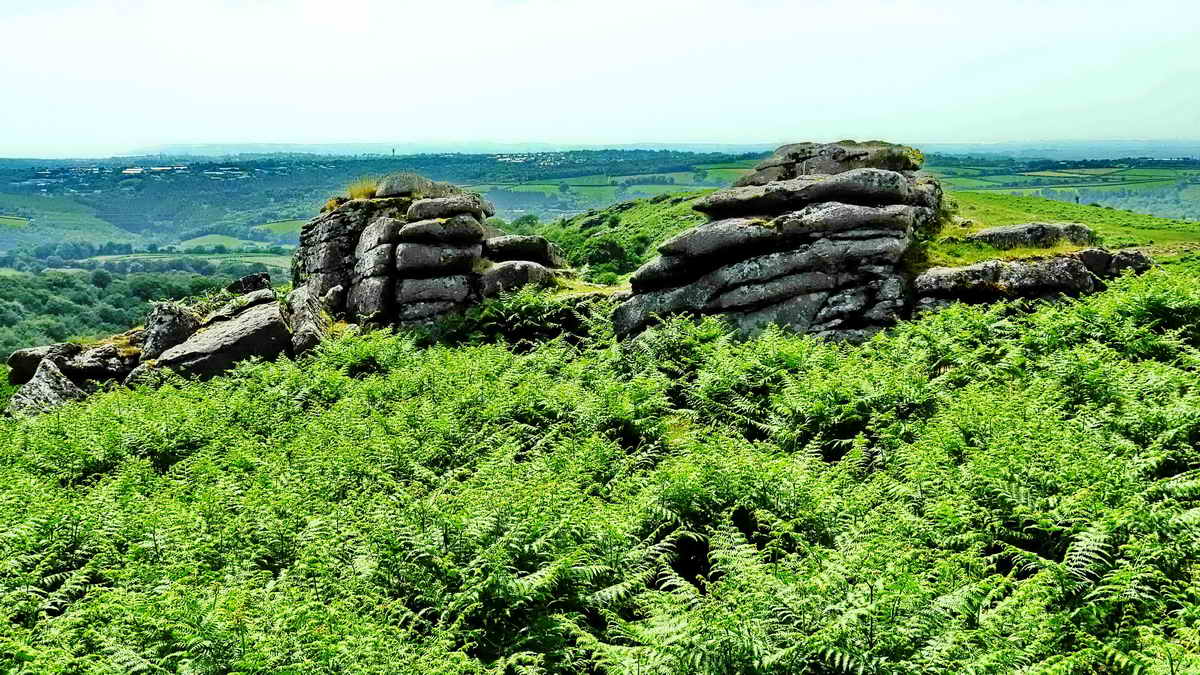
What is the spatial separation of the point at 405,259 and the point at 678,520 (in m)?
20.0

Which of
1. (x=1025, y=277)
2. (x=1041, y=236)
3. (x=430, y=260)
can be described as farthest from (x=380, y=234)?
(x=1041, y=236)

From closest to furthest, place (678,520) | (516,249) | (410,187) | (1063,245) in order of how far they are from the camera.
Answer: (678,520)
(1063,245)
(516,249)
(410,187)

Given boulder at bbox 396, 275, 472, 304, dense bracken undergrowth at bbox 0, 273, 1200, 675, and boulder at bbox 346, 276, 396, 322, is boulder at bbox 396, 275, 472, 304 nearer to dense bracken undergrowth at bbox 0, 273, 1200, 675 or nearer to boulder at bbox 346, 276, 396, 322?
boulder at bbox 346, 276, 396, 322

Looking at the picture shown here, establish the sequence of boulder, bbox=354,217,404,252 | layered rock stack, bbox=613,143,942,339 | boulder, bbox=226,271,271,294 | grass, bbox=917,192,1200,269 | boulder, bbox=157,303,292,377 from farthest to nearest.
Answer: boulder, bbox=226,271,271,294, boulder, bbox=354,217,404,252, boulder, bbox=157,303,292,377, grass, bbox=917,192,1200,269, layered rock stack, bbox=613,143,942,339

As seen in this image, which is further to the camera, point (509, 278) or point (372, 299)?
point (372, 299)

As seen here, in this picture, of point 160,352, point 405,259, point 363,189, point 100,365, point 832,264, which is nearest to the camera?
point 832,264

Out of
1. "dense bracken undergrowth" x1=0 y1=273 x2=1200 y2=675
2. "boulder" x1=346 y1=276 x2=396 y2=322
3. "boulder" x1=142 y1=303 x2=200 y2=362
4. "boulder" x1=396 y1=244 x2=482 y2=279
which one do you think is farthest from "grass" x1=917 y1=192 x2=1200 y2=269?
"boulder" x1=142 y1=303 x2=200 y2=362

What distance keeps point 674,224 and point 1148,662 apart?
87.8 m

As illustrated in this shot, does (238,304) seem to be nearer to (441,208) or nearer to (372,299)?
(372,299)

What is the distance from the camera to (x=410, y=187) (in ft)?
106

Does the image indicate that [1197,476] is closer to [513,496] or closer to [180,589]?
[513,496]

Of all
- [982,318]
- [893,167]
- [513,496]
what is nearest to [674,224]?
[893,167]

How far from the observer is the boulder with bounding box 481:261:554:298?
27.5 meters

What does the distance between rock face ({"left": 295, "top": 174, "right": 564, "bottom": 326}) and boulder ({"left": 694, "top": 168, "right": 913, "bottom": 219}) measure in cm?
827
